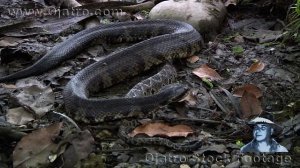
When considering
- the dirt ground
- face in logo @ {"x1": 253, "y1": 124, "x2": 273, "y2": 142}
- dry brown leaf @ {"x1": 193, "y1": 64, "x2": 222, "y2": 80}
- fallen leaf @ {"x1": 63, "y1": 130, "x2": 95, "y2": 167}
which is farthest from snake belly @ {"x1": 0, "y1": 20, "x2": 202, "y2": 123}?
face in logo @ {"x1": 253, "y1": 124, "x2": 273, "y2": 142}

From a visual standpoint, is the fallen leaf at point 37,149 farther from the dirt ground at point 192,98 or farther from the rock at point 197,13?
the rock at point 197,13

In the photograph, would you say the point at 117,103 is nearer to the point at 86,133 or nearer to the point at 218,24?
the point at 86,133

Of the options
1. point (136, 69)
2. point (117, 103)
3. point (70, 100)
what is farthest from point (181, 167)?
point (136, 69)

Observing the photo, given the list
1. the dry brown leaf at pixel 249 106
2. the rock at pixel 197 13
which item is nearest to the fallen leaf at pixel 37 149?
the dry brown leaf at pixel 249 106

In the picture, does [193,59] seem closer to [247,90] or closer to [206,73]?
[206,73]

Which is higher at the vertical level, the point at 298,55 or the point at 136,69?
the point at 298,55

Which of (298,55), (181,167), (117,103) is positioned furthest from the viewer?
(298,55)
